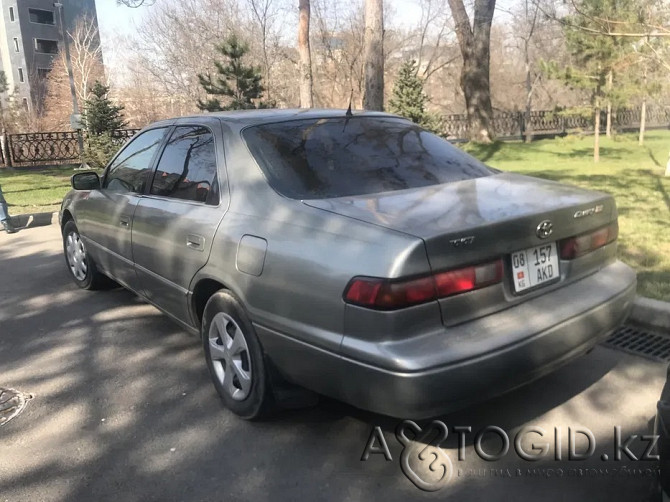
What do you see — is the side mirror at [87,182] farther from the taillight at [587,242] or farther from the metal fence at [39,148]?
the metal fence at [39,148]

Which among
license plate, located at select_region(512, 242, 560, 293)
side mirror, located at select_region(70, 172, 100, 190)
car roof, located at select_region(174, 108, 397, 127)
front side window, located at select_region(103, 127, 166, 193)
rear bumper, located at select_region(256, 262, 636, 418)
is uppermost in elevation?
car roof, located at select_region(174, 108, 397, 127)

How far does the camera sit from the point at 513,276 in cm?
272

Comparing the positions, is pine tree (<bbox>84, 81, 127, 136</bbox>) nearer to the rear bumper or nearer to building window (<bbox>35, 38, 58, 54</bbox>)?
the rear bumper

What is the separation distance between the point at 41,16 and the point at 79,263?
61.1m

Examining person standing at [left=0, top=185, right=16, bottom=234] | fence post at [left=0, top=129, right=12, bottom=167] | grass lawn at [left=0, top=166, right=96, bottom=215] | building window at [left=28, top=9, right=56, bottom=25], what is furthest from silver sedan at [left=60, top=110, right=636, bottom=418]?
building window at [left=28, top=9, right=56, bottom=25]

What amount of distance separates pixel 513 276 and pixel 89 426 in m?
2.40

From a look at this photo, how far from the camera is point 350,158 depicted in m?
3.40

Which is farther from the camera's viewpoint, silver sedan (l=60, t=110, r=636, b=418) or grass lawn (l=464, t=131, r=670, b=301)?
grass lawn (l=464, t=131, r=670, b=301)

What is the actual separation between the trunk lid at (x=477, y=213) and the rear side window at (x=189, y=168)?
888mm

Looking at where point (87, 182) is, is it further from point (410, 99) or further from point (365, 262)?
point (410, 99)

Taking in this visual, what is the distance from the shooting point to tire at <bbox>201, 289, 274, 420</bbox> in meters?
3.04

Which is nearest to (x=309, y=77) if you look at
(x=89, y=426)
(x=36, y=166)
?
(x=36, y=166)

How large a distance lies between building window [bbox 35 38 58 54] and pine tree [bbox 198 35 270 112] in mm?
47320

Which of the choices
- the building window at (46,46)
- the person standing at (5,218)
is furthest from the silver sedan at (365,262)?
the building window at (46,46)
